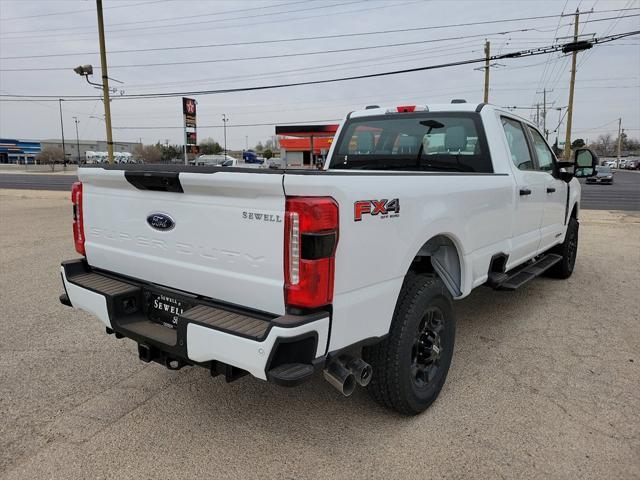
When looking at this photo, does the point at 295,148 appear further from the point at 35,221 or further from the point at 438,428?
the point at 438,428

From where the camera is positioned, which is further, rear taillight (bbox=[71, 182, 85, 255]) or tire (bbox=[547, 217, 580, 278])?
tire (bbox=[547, 217, 580, 278])

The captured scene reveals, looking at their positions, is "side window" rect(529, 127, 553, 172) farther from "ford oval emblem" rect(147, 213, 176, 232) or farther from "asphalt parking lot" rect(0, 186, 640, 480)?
"ford oval emblem" rect(147, 213, 176, 232)

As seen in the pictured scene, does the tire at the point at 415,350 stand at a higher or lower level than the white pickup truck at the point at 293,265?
lower

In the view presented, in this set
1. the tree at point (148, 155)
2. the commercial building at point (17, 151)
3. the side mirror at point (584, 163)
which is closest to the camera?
the side mirror at point (584, 163)

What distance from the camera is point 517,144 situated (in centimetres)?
466

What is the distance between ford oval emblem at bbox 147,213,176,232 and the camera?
2.67 meters

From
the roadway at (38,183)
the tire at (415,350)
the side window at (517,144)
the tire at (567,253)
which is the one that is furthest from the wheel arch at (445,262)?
the roadway at (38,183)

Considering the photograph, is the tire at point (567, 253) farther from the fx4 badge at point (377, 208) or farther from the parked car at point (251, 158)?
the parked car at point (251, 158)

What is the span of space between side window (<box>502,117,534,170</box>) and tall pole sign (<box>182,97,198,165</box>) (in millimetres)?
14150

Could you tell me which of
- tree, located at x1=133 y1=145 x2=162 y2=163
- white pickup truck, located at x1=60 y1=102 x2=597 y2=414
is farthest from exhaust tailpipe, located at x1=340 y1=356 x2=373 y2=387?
tree, located at x1=133 y1=145 x2=162 y2=163

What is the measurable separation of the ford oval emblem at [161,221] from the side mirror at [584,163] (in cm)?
494

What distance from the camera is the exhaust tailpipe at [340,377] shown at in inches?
94.7

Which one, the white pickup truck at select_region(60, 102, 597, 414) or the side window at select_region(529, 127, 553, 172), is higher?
the side window at select_region(529, 127, 553, 172)

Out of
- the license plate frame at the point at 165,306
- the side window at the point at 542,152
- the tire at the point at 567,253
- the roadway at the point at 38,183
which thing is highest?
the side window at the point at 542,152
